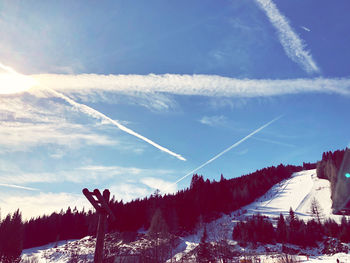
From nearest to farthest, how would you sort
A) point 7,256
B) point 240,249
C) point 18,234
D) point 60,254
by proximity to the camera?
point 7,256 < point 18,234 < point 240,249 < point 60,254

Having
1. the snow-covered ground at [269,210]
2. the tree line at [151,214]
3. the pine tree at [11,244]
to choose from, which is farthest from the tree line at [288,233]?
the pine tree at [11,244]

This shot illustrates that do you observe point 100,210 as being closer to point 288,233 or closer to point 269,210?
point 288,233

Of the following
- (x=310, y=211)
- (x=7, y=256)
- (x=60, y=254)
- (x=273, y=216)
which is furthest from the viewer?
(x=310, y=211)

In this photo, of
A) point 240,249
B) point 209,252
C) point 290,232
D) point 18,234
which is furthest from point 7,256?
point 290,232

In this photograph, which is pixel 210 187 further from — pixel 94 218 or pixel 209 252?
pixel 209 252

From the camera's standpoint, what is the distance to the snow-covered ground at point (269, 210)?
78.1 meters

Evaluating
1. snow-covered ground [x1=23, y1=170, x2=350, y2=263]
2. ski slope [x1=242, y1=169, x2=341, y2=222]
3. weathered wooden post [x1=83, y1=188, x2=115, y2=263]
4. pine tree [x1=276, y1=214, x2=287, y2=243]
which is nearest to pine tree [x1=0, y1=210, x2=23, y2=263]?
snow-covered ground [x1=23, y1=170, x2=350, y2=263]

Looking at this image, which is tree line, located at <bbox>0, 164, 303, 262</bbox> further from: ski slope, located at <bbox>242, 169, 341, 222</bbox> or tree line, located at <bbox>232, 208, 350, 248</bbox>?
tree line, located at <bbox>232, 208, 350, 248</bbox>

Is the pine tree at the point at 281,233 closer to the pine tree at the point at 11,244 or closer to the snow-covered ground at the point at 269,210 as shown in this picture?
the snow-covered ground at the point at 269,210

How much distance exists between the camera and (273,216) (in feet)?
352

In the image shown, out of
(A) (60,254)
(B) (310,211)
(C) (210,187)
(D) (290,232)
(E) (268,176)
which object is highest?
(E) (268,176)

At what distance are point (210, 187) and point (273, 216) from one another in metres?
31.8

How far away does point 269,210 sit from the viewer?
120 m

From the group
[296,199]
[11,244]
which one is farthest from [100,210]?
[296,199]
